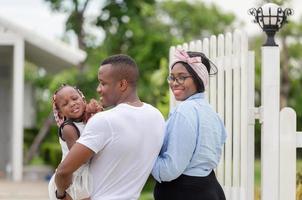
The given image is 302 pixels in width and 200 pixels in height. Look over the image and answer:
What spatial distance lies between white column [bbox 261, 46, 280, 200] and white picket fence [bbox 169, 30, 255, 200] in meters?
0.38

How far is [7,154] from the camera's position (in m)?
21.4

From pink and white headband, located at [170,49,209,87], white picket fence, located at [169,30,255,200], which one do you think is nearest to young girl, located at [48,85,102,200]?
pink and white headband, located at [170,49,209,87]

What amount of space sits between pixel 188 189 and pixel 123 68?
810 millimetres

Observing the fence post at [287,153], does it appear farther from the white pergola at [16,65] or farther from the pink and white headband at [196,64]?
the white pergola at [16,65]

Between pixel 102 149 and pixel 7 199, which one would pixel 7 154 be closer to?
pixel 7 199

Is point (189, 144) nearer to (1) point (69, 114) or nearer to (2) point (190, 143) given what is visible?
(2) point (190, 143)

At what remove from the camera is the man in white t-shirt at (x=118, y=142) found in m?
4.86

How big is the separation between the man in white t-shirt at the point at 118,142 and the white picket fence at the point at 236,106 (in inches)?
72.0

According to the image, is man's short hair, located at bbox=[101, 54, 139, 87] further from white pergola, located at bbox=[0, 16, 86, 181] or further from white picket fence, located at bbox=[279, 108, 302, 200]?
white pergola, located at bbox=[0, 16, 86, 181]

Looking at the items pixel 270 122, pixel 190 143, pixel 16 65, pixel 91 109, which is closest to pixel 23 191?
pixel 16 65

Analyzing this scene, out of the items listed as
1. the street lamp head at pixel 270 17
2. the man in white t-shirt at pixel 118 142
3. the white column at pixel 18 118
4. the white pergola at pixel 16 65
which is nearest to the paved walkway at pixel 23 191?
the white column at pixel 18 118

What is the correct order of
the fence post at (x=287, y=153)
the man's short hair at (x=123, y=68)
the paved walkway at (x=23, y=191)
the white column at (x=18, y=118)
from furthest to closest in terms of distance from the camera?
the white column at (x=18, y=118) → the paved walkway at (x=23, y=191) → the fence post at (x=287, y=153) → the man's short hair at (x=123, y=68)

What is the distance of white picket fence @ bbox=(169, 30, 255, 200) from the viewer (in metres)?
6.86

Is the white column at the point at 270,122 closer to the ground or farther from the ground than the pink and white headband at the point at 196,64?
closer to the ground
